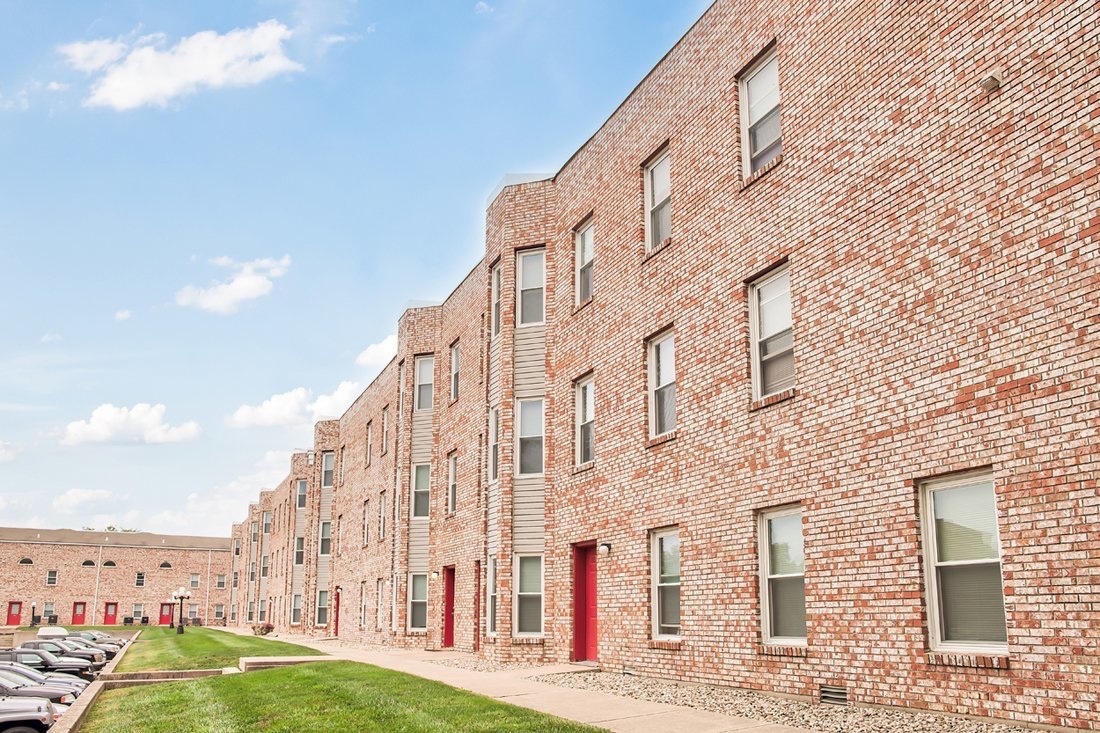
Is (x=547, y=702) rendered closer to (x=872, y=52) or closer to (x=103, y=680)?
(x=872, y=52)

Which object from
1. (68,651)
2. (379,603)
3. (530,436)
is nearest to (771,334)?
(530,436)

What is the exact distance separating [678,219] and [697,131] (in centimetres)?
145

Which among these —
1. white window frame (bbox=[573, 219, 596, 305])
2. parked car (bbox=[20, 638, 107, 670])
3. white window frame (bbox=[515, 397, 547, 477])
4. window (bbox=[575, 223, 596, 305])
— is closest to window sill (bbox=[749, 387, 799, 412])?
white window frame (bbox=[573, 219, 596, 305])

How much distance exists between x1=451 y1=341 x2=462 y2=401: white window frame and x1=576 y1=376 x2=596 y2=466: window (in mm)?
9557

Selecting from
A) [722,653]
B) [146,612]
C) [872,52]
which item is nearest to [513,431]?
[722,653]

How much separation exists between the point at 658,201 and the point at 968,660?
996 cm

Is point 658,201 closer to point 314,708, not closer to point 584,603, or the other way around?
point 584,603

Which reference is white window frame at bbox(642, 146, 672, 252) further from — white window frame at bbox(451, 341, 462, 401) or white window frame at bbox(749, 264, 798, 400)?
white window frame at bbox(451, 341, 462, 401)

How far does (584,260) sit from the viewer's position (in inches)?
804

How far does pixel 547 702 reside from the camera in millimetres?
12914

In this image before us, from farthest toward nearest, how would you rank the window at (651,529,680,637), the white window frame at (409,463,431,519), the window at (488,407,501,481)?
the white window frame at (409,463,431,519) < the window at (488,407,501,481) < the window at (651,529,680,637)

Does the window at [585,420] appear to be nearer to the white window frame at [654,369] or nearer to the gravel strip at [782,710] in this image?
the white window frame at [654,369]

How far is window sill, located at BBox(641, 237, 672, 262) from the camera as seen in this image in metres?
16.5

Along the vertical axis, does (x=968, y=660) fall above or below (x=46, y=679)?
above
